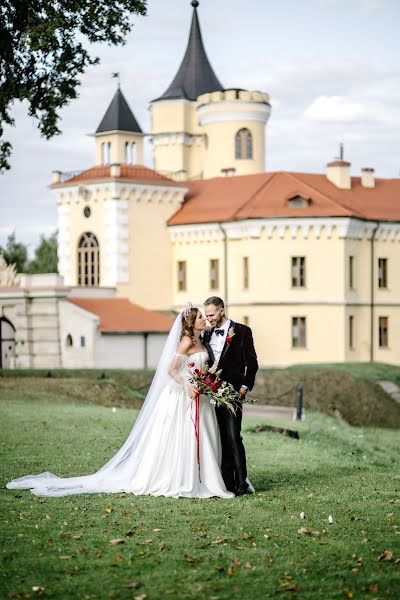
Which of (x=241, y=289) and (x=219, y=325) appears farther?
(x=241, y=289)

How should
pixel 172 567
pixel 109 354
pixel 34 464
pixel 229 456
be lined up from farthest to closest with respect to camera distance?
pixel 109 354, pixel 34 464, pixel 229 456, pixel 172 567

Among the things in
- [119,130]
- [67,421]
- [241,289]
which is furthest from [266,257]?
[67,421]

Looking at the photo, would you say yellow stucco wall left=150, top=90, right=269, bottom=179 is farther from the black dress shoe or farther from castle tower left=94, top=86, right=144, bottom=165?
the black dress shoe

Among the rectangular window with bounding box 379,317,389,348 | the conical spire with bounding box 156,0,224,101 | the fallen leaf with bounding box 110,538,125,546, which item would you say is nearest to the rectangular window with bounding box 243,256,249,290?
the rectangular window with bounding box 379,317,389,348

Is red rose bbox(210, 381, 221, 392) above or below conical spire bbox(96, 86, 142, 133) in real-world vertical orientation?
below

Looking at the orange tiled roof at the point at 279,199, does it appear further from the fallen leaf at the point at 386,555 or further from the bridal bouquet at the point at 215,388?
the fallen leaf at the point at 386,555

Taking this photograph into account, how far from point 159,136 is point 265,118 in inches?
250

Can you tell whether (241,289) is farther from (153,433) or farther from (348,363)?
(153,433)

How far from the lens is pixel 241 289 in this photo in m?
53.7

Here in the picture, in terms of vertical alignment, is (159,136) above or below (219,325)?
above

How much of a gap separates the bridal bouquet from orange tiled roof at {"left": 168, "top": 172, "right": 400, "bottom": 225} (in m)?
39.7

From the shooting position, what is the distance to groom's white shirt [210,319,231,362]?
43.4 ft

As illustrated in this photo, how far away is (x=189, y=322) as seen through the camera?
42.8ft

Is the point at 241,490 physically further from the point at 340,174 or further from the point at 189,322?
the point at 340,174
